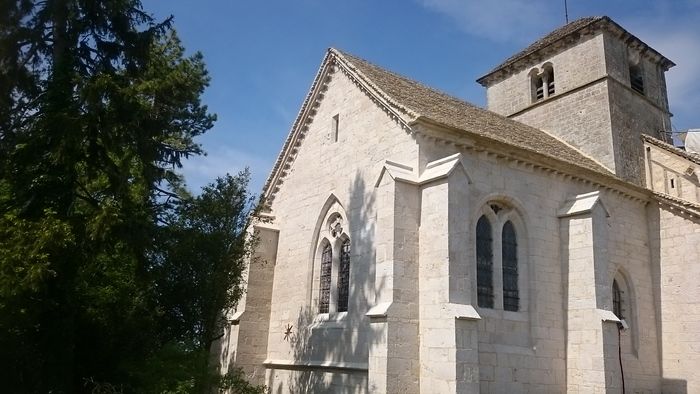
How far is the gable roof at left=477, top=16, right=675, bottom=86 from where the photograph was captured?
847 inches

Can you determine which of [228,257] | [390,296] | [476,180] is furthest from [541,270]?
[228,257]

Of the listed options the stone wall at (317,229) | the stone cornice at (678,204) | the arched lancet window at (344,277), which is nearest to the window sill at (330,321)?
the stone wall at (317,229)

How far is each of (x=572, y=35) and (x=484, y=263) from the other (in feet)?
42.4

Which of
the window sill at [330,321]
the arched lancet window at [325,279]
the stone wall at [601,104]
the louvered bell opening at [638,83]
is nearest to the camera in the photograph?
the window sill at [330,321]

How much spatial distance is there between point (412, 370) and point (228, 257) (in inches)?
203

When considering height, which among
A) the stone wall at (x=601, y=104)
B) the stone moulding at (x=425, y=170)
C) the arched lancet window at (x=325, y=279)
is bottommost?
the arched lancet window at (x=325, y=279)

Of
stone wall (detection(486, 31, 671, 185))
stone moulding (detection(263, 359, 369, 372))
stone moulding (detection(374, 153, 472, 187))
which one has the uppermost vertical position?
stone wall (detection(486, 31, 671, 185))

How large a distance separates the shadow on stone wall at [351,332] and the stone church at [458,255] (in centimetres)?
5

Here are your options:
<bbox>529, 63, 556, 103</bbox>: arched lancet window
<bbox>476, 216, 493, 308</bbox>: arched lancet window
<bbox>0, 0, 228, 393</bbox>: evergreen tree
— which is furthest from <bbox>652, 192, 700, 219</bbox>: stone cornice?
<bbox>0, 0, 228, 393</bbox>: evergreen tree

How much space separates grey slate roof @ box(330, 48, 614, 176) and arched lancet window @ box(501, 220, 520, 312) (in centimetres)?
234

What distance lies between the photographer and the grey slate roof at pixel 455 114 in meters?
14.3

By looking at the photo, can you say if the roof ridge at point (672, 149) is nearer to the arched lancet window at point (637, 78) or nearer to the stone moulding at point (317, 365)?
the arched lancet window at point (637, 78)

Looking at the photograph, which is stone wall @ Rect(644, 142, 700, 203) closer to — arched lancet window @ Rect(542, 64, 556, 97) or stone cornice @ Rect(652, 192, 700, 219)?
stone cornice @ Rect(652, 192, 700, 219)

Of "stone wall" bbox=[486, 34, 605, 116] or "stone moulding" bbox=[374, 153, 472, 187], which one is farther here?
"stone wall" bbox=[486, 34, 605, 116]
